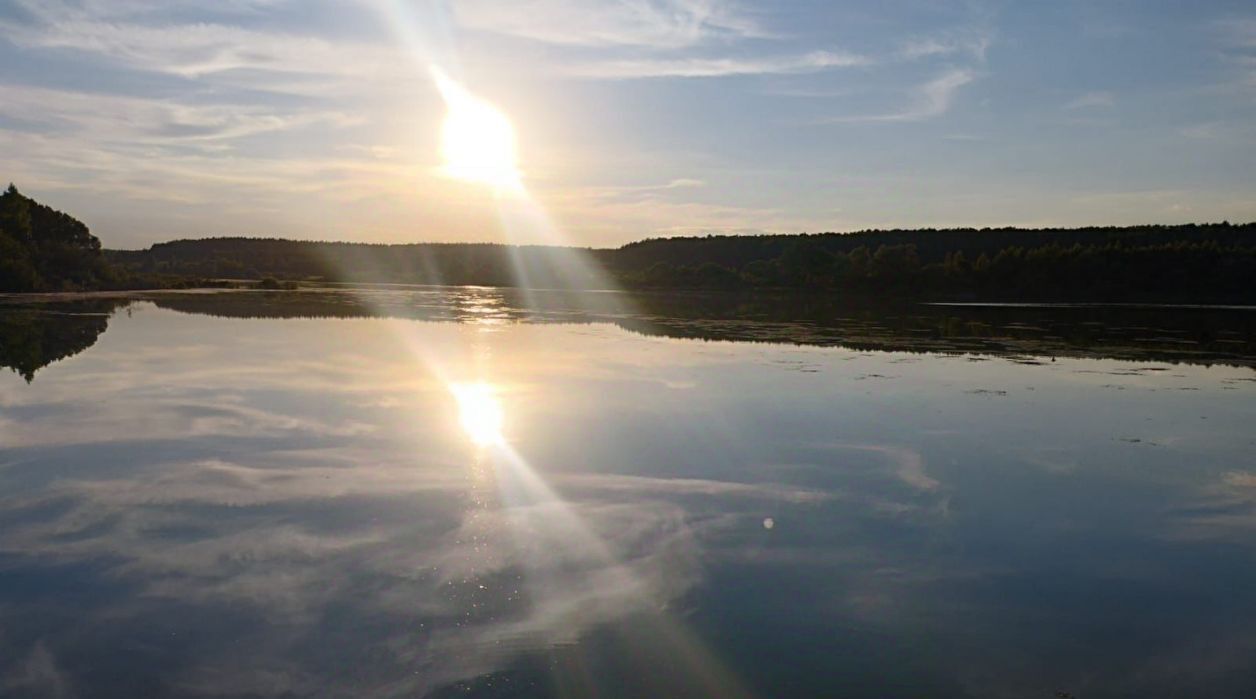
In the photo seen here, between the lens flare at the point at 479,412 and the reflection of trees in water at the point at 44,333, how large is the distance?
335 inches

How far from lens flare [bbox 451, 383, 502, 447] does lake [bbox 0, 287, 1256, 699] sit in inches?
4.9

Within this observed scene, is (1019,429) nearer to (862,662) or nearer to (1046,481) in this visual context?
(1046,481)

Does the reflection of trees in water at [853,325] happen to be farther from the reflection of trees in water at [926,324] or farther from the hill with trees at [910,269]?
the hill with trees at [910,269]

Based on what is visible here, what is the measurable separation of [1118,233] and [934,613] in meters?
116

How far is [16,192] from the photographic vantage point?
66688 mm

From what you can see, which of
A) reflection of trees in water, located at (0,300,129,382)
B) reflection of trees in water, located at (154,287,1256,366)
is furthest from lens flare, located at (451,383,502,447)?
reflection of trees in water, located at (154,287,1256,366)

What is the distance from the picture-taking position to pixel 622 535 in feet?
29.1

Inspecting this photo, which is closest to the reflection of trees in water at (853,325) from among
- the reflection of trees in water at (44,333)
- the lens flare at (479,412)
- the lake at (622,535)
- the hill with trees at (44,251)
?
the reflection of trees in water at (44,333)

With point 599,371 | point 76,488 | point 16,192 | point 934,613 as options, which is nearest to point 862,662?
point 934,613

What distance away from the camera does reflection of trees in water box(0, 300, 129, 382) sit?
2230 cm

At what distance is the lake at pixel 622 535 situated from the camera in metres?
6.17

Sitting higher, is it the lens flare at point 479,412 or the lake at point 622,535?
the lens flare at point 479,412

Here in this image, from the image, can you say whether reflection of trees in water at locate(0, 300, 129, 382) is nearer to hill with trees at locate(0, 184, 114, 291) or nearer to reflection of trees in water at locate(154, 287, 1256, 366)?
reflection of trees in water at locate(154, 287, 1256, 366)

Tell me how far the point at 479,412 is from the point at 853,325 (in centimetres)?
2568
